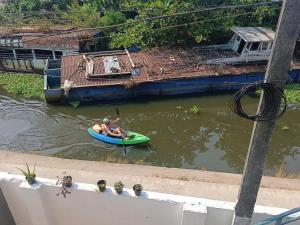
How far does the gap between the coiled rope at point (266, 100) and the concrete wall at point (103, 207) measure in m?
2.06

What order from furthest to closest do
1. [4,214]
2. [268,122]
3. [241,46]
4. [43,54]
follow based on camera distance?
1. [43,54]
2. [241,46]
3. [4,214]
4. [268,122]

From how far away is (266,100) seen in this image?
4.03 meters

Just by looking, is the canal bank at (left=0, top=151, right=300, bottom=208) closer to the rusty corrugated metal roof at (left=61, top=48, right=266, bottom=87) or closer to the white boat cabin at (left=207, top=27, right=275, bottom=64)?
the rusty corrugated metal roof at (left=61, top=48, right=266, bottom=87)

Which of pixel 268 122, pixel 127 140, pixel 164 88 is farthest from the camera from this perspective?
pixel 164 88

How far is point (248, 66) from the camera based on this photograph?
54.6 ft

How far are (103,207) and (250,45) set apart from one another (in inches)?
493

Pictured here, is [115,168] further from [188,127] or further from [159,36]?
[159,36]

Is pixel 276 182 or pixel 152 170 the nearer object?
pixel 276 182

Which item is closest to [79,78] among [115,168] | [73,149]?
[73,149]

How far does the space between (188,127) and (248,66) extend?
16.1 ft

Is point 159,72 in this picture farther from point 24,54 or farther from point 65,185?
point 65,185

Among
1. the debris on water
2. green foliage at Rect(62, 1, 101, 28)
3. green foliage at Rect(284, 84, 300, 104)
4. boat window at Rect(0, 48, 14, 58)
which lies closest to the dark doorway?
green foliage at Rect(284, 84, 300, 104)

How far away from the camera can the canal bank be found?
8914mm

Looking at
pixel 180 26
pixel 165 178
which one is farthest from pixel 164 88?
pixel 165 178
